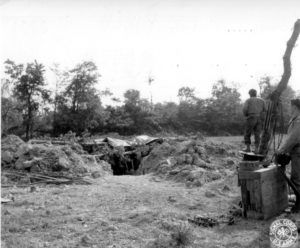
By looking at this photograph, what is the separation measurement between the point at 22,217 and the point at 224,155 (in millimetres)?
9261

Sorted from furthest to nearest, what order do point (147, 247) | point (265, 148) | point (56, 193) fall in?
point (56, 193)
point (265, 148)
point (147, 247)

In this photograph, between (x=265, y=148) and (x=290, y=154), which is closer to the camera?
(x=290, y=154)

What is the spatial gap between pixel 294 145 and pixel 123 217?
2.81 meters

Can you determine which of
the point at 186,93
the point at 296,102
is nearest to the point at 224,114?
the point at 186,93

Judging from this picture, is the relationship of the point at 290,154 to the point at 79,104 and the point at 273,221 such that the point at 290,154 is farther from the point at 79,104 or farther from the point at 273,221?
the point at 79,104

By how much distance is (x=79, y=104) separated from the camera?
3550cm

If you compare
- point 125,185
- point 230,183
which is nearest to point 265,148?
point 230,183

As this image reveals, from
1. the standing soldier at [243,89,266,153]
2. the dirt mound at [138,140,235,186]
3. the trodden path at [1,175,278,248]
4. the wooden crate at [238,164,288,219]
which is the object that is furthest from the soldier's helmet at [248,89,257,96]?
the wooden crate at [238,164,288,219]

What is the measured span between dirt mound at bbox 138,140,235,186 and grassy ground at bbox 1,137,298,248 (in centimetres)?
80

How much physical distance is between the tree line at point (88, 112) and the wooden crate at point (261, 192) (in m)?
25.9

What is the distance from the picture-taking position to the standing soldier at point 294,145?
563cm

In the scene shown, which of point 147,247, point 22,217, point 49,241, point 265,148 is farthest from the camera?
point 265,148

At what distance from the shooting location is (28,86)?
3297 centimetres

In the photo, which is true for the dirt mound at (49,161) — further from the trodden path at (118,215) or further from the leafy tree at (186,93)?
the leafy tree at (186,93)
